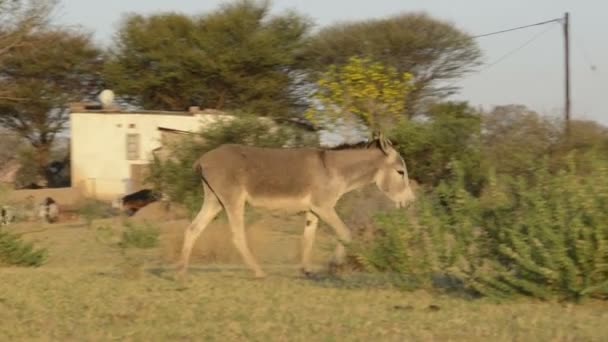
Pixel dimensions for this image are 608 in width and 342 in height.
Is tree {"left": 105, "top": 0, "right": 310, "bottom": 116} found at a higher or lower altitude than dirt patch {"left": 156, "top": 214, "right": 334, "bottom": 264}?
higher

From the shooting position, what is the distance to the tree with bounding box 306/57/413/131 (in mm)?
38031

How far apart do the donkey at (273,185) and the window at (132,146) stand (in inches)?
1162

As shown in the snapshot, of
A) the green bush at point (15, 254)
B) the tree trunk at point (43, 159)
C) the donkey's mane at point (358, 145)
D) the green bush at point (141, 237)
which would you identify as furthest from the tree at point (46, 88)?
the donkey's mane at point (358, 145)

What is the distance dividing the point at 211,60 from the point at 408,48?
363 inches

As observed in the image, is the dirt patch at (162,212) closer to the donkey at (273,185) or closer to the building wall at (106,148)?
the building wall at (106,148)

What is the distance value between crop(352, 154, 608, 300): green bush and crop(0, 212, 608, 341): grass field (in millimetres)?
233

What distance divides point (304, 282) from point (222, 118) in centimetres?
1603

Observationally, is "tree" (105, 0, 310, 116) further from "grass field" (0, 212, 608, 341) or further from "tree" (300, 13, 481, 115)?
"grass field" (0, 212, 608, 341)

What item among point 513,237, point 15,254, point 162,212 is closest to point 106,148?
point 162,212

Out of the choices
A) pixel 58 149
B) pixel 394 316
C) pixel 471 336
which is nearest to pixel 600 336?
pixel 471 336

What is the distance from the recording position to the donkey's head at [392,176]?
13.6 m

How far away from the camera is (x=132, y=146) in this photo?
1663 inches

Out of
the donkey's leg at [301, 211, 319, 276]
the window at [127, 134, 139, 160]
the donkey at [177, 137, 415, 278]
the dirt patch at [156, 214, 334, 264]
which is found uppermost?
the window at [127, 134, 139, 160]

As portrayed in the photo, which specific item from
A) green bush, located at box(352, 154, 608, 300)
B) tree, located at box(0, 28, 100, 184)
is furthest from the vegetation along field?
tree, located at box(0, 28, 100, 184)
